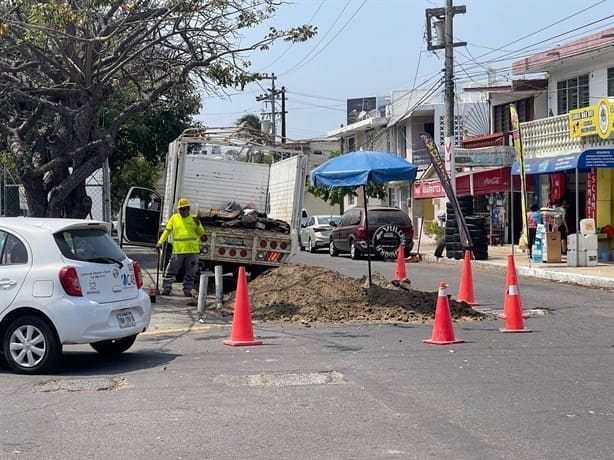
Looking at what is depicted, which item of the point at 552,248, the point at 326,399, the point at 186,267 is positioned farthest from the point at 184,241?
→ the point at 552,248

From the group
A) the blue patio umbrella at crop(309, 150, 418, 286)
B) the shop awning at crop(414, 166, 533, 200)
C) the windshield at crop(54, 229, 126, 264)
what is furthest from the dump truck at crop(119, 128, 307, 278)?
the shop awning at crop(414, 166, 533, 200)

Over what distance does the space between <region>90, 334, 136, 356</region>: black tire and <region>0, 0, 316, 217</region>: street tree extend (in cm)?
515

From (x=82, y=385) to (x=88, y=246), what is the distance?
171 cm

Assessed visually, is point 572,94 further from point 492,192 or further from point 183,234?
point 183,234

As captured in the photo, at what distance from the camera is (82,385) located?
843 centimetres

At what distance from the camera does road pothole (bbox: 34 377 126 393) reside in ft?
27.1

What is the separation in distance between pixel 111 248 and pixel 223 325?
10.3 feet

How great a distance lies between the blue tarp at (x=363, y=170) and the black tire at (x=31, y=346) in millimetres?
7425

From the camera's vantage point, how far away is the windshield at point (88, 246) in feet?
30.1

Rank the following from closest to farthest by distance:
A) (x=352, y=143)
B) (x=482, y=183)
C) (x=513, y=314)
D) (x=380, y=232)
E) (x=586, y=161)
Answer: (x=513, y=314) < (x=586, y=161) < (x=380, y=232) < (x=482, y=183) < (x=352, y=143)

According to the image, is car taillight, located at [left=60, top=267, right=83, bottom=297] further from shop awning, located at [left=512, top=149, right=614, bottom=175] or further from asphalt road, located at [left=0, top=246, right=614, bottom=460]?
shop awning, located at [left=512, top=149, right=614, bottom=175]

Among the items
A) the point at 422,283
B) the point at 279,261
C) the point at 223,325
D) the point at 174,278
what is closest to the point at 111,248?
the point at 223,325

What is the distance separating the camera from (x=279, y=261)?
57.2 ft

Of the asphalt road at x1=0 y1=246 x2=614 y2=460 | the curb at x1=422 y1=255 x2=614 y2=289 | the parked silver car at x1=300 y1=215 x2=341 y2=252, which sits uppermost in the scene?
the parked silver car at x1=300 y1=215 x2=341 y2=252
